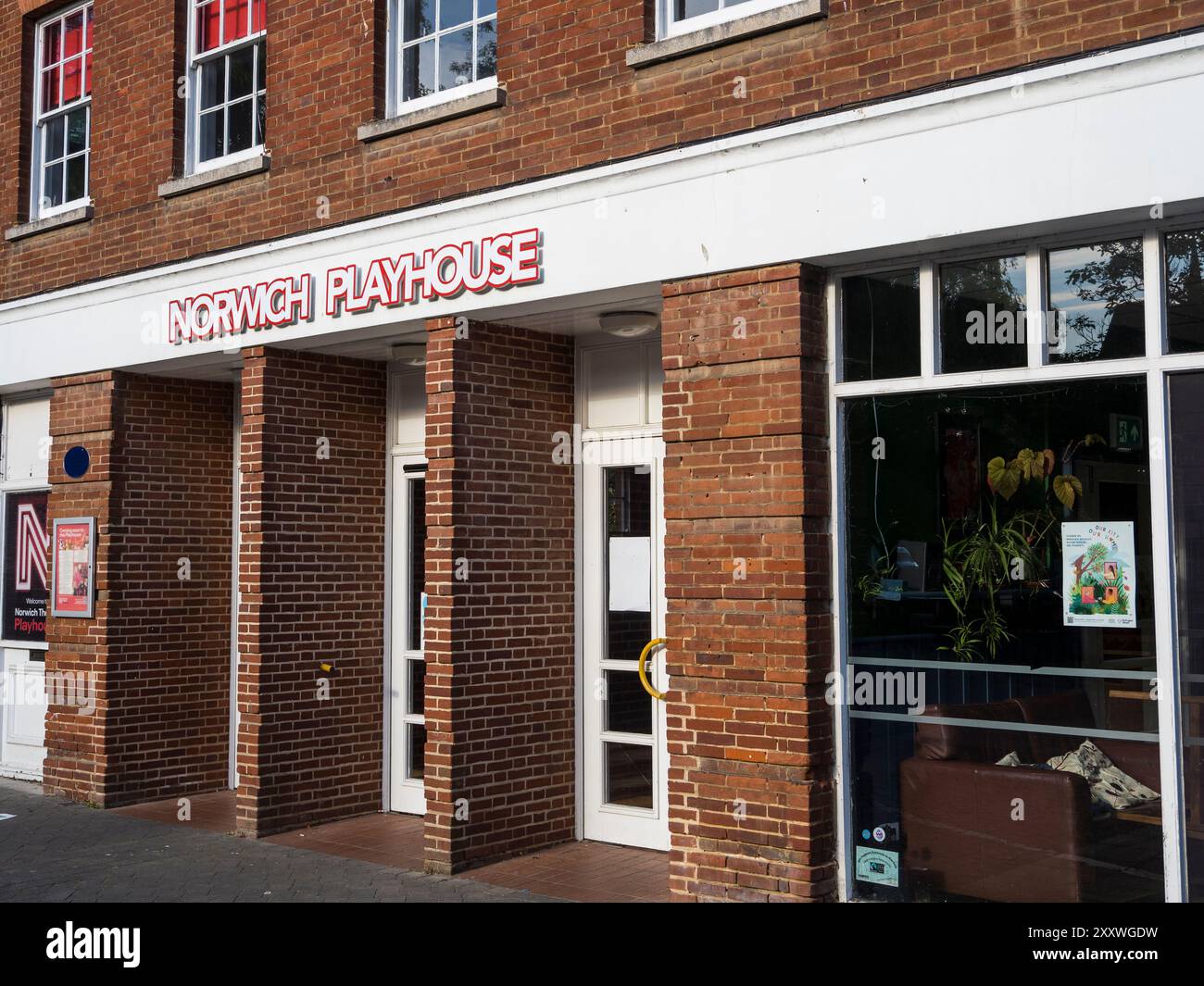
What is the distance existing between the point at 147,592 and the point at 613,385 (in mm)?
4587

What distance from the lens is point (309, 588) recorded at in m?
9.79

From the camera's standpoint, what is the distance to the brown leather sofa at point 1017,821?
596cm

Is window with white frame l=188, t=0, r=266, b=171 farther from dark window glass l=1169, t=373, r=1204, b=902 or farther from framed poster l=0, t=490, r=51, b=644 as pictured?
dark window glass l=1169, t=373, r=1204, b=902

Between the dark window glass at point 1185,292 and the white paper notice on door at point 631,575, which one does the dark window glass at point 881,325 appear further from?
the white paper notice on door at point 631,575

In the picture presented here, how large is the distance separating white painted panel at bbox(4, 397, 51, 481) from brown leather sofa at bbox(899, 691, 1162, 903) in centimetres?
876

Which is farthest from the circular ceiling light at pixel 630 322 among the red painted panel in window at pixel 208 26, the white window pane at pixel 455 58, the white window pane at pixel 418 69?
the red painted panel in window at pixel 208 26

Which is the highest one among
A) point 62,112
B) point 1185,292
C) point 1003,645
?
point 62,112

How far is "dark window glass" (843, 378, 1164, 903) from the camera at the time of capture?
601 centimetres

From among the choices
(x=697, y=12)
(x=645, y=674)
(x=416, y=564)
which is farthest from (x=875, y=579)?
(x=416, y=564)

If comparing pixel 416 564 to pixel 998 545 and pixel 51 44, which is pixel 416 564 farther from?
pixel 51 44

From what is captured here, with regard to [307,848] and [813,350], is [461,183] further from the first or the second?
[307,848]

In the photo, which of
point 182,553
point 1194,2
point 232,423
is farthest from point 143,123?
point 1194,2

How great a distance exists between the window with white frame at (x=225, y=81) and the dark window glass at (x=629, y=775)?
530 cm

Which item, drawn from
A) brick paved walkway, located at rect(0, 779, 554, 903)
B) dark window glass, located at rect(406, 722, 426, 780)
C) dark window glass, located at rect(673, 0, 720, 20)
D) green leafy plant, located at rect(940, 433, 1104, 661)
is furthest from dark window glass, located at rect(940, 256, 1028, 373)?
dark window glass, located at rect(406, 722, 426, 780)
